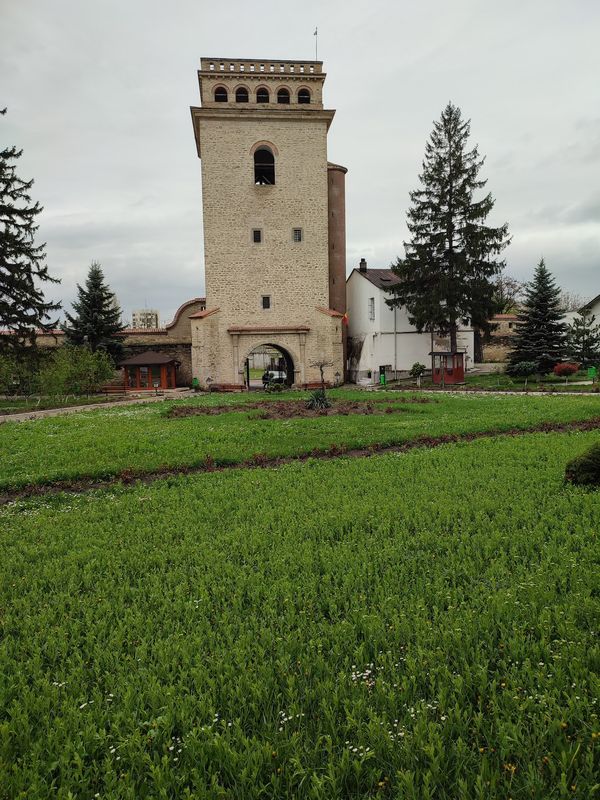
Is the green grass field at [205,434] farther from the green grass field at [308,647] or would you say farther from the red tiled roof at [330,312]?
the red tiled roof at [330,312]

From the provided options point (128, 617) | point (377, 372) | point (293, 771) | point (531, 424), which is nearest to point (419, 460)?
point (531, 424)

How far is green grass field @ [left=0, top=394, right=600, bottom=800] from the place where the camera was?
99.3 inches

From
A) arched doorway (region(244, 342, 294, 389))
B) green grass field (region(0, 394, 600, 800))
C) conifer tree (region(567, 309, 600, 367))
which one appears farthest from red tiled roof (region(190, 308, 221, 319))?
green grass field (region(0, 394, 600, 800))

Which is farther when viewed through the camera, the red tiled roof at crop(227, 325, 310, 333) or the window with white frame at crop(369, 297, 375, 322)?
the window with white frame at crop(369, 297, 375, 322)

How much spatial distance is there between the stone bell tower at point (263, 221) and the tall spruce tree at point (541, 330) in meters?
12.5

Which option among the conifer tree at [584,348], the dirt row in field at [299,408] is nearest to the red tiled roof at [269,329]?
the dirt row in field at [299,408]

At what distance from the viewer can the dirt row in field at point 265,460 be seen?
9.29 meters

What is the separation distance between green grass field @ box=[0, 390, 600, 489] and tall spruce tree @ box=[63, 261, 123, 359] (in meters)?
22.8

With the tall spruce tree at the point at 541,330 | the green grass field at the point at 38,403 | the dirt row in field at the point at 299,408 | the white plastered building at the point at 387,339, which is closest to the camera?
the dirt row in field at the point at 299,408

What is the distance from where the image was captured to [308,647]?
11.6 ft

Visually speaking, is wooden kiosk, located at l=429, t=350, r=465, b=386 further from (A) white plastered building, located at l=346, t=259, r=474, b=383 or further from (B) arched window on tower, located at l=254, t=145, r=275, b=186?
(B) arched window on tower, located at l=254, t=145, r=275, b=186

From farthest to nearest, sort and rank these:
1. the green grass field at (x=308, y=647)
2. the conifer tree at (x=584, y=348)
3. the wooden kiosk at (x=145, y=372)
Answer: the wooden kiosk at (x=145, y=372) → the conifer tree at (x=584, y=348) → the green grass field at (x=308, y=647)

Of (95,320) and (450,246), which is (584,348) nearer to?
(450,246)

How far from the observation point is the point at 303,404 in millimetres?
21625
